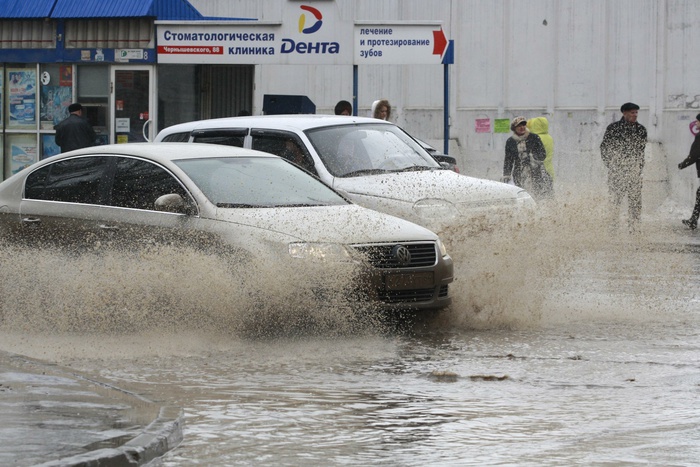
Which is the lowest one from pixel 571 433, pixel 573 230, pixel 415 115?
pixel 571 433

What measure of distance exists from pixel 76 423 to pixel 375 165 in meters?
7.35

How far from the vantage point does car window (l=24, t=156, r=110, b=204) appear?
Answer: 11164 mm

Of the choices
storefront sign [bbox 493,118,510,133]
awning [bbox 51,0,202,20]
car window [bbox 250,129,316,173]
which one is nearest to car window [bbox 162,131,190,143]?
car window [bbox 250,129,316,173]

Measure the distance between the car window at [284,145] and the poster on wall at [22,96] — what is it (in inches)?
458

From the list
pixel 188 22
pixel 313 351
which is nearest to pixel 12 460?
pixel 313 351

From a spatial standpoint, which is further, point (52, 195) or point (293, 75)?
point (293, 75)

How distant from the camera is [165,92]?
2394cm

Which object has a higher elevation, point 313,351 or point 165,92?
point 165,92

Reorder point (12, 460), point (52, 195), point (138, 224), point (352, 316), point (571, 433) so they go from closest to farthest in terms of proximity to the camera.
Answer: point (12, 460) < point (571, 433) < point (352, 316) < point (138, 224) < point (52, 195)

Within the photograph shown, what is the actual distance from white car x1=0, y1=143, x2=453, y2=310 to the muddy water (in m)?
0.22

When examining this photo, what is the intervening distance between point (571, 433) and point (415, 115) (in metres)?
23.3

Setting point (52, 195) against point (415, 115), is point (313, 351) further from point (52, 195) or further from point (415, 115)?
point (415, 115)

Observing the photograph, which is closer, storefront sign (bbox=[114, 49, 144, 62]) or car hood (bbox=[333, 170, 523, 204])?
car hood (bbox=[333, 170, 523, 204])

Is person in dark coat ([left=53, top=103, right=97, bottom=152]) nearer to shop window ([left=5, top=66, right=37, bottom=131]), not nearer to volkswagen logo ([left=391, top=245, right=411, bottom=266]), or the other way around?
shop window ([left=5, top=66, right=37, bottom=131])
